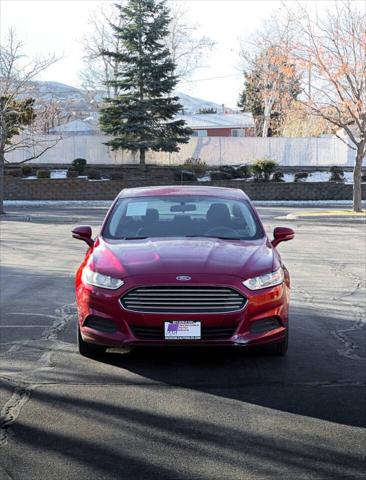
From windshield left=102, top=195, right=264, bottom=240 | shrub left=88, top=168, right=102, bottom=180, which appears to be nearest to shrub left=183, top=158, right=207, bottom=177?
shrub left=88, top=168, right=102, bottom=180

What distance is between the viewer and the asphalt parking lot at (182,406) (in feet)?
12.8

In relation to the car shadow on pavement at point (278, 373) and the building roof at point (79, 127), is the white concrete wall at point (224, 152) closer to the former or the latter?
the building roof at point (79, 127)

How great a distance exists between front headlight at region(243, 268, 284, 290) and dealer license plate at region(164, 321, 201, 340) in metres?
0.55

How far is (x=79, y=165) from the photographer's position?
129 ft

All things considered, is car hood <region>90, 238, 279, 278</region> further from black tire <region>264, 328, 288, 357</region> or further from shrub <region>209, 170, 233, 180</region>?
shrub <region>209, 170, 233, 180</region>

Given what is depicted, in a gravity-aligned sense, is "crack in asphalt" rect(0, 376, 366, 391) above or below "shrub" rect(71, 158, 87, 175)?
below

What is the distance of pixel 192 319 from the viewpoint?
5.47 meters

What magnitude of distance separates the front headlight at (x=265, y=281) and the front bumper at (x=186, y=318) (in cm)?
5

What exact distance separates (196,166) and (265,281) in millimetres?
34900

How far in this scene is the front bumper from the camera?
550cm

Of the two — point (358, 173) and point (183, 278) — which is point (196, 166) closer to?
point (358, 173)

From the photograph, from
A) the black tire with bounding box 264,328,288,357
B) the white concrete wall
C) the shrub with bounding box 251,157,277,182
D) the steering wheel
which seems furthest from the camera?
the white concrete wall

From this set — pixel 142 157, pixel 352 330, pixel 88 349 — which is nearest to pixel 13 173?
pixel 142 157

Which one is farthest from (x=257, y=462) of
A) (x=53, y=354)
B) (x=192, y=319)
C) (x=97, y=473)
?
(x=53, y=354)
